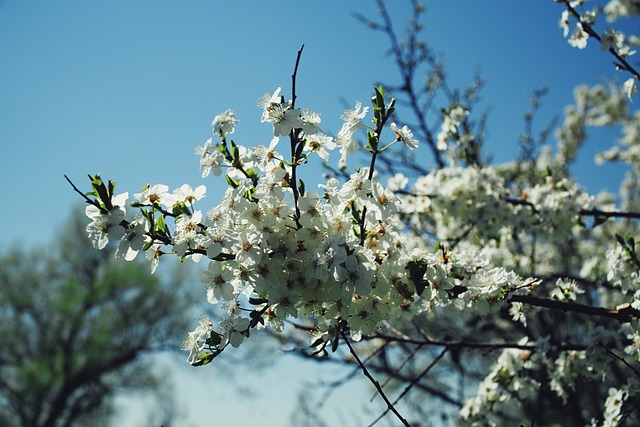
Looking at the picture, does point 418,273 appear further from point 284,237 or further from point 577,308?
point 577,308

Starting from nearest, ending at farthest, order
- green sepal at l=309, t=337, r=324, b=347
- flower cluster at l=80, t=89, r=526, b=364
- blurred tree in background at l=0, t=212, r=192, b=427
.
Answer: flower cluster at l=80, t=89, r=526, b=364, green sepal at l=309, t=337, r=324, b=347, blurred tree in background at l=0, t=212, r=192, b=427

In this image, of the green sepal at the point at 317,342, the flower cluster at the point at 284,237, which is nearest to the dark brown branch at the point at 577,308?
the flower cluster at the point at 284,237

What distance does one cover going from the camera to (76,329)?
15.6 metres

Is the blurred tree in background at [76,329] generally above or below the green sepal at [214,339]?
above

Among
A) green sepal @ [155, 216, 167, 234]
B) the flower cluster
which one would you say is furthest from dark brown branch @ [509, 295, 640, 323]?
green sepal @ [155, 216, 167, 234]

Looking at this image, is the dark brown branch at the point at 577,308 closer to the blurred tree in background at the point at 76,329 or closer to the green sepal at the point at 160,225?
the green sepal at the point at 160,225

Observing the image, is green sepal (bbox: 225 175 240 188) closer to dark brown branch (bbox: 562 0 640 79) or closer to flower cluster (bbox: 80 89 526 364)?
flower cluster (bbox: 80 89 526 364)

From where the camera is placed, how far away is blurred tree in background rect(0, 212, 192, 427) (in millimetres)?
14805

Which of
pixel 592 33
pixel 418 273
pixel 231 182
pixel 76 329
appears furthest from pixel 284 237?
pixel 76 329

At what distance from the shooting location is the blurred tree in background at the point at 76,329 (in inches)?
583

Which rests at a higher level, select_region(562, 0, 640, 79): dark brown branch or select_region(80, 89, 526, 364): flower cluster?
select_region(562, 0, 640, 79): dark brown branch

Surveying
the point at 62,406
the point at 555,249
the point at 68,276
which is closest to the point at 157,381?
the point at 62,406

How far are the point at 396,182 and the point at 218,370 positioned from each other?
44.8 ft

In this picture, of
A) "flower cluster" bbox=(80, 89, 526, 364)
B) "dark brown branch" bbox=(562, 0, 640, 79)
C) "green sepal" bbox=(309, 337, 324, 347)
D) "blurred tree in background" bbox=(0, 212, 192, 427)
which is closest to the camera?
"flower cluster" bbox=(80, 89, 526, 364)
